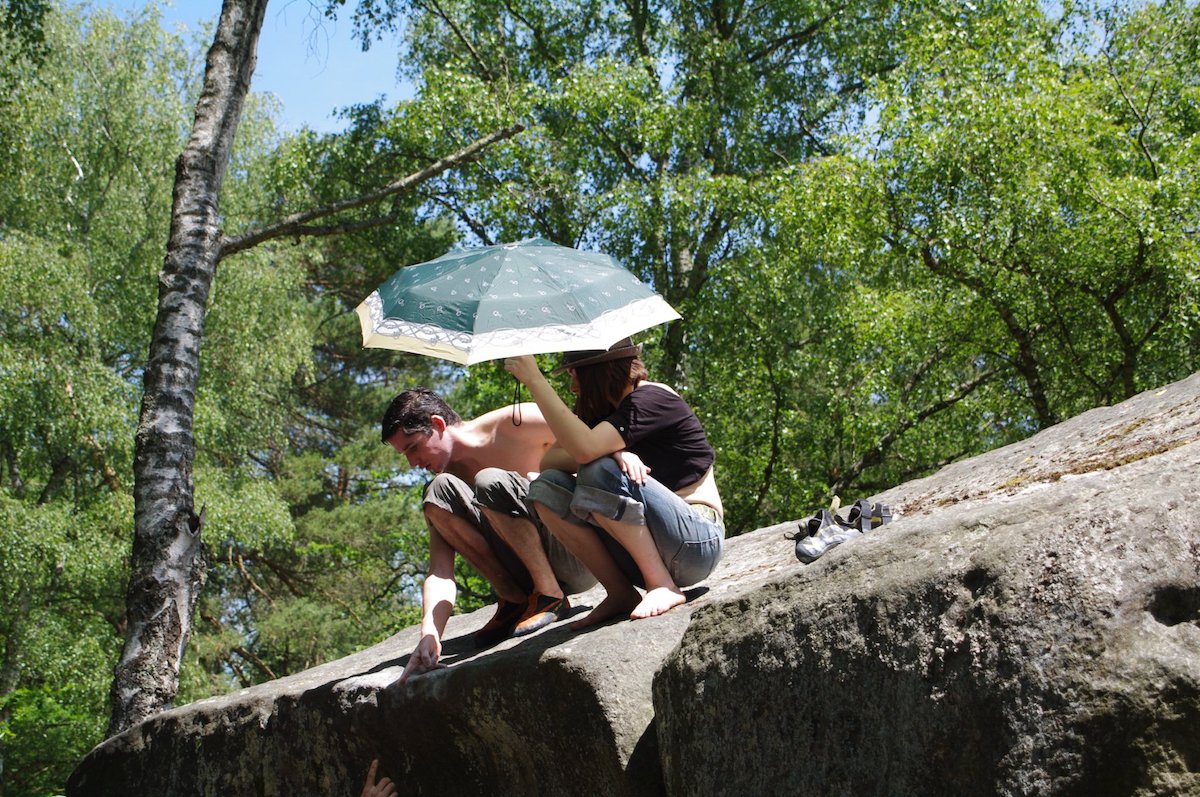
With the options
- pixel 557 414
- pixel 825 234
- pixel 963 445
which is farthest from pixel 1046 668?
pixel 963 445

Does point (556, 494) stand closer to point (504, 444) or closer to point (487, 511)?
point (487, 511)

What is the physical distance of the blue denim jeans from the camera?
3502mm

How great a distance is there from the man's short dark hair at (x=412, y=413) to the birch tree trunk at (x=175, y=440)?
2.57 metres

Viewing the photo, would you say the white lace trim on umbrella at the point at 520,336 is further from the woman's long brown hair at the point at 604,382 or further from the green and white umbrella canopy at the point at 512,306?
the woman's long brown hair at the point at 604,382

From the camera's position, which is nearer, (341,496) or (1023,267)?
(1023,267)

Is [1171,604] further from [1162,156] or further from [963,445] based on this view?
[963,445]

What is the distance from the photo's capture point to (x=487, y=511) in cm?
425

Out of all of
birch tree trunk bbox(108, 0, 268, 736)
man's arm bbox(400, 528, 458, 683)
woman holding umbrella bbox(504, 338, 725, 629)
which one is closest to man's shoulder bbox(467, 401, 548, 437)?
man's arm bbox(400, 528, 458, 683)

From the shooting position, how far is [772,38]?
60.1ft

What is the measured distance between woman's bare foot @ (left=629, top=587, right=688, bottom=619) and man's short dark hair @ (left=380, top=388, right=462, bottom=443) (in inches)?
44.8

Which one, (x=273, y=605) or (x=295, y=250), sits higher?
(x=295, y=250)

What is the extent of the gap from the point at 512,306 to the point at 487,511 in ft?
3.17

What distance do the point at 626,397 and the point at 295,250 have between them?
16.2m

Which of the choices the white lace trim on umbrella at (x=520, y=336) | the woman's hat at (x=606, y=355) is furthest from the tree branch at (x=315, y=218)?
the woman's hat at (x=606, y=355)
